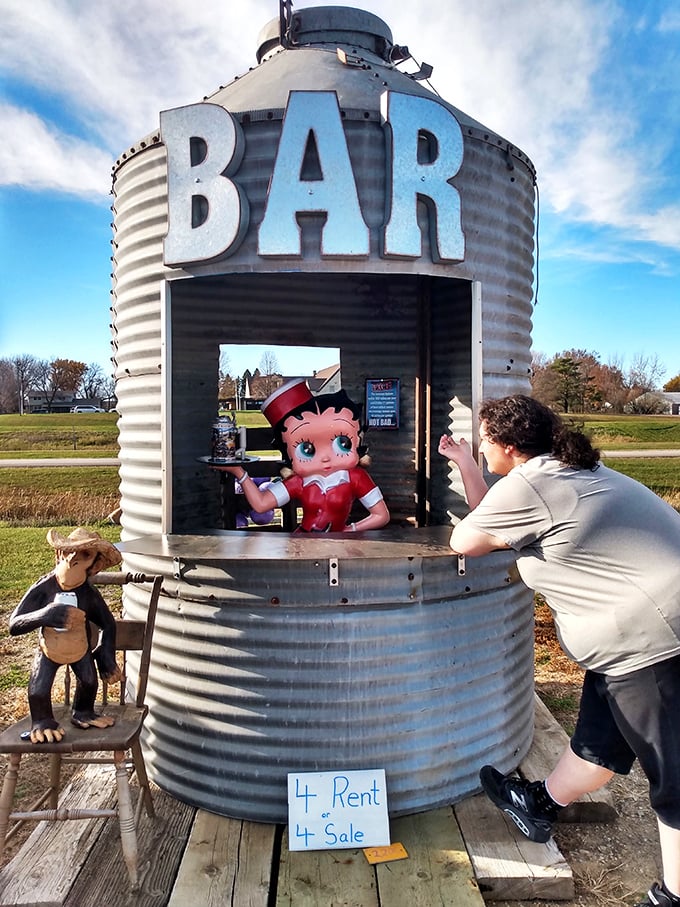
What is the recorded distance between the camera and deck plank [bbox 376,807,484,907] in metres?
2.61

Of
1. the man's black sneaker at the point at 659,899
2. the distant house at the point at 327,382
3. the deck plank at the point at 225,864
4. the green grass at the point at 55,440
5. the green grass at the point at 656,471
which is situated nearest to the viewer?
the man's black sneaker at the point at 659,899

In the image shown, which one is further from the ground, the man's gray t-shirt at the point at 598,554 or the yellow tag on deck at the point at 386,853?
the man's gray t-shirt at the point at 598,554

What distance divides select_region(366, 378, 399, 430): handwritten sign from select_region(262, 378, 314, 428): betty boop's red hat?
3.39ft

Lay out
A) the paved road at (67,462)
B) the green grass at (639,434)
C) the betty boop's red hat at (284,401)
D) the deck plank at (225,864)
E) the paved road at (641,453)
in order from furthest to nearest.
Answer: the green grass at (639,434)
the paved road at (641,453)
the paved road at (67,462)
the betty boop's red hat at (284,401)
the deck plank at (225,864)

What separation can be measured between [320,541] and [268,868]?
4.60 feet

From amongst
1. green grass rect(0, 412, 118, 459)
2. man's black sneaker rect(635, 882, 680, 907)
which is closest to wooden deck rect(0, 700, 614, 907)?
man's black sneaker rect(635, 882, 680, 907)

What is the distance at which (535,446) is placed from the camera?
9.05ft

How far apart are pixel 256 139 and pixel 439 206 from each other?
3.03ft

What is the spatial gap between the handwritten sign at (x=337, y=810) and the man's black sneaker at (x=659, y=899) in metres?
1.03

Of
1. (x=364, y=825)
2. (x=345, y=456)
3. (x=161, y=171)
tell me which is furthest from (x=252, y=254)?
(x=364, y=825)

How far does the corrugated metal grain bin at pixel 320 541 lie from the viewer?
3053 millimetres

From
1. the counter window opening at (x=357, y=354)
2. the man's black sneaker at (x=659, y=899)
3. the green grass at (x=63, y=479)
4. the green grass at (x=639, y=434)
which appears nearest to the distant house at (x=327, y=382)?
the counter window opening at (x=357, y=354)

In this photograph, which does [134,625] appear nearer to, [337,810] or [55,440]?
[337,810]

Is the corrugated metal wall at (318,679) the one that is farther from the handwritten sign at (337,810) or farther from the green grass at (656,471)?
the green grass at (656,471)
